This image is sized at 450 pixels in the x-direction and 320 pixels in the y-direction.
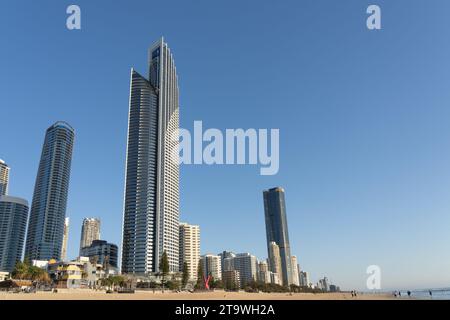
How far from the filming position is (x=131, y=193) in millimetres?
199000

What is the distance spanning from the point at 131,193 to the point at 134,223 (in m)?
16.5

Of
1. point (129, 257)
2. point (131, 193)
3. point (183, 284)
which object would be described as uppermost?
point (131, 193)

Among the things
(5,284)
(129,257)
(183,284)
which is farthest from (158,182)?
(5,284)
